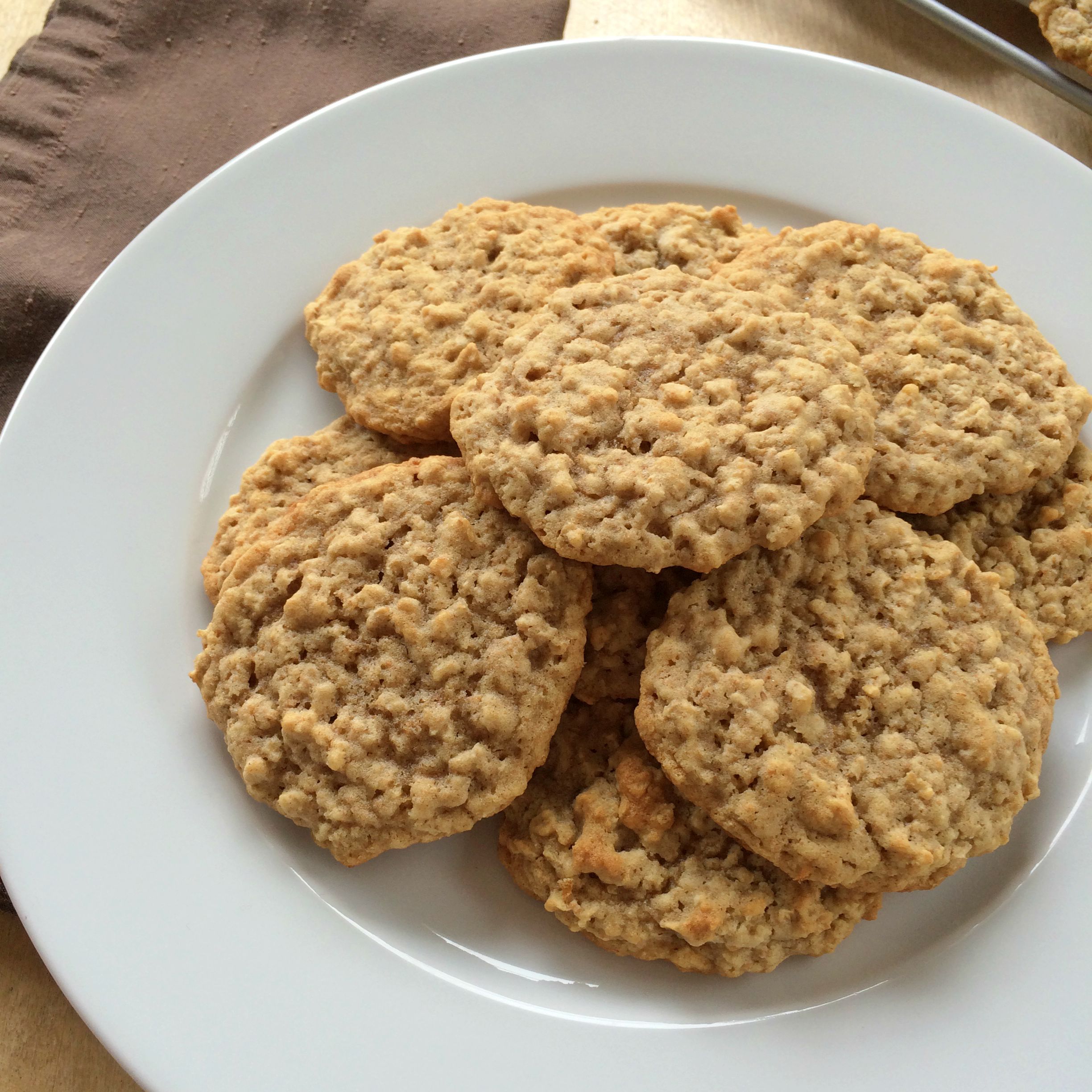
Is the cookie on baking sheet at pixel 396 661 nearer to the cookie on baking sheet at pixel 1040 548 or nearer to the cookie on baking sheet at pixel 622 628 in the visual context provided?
the cookie on baking sheet at pixel 622 628

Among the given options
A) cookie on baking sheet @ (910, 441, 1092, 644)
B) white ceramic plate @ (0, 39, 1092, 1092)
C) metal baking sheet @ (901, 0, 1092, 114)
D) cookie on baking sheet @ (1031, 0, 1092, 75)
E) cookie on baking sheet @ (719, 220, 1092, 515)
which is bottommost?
white ceramic plate @ (0, 39, 1092, 1092)

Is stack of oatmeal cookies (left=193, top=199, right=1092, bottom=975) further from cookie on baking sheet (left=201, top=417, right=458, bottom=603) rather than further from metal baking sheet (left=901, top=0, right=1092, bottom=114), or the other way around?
metal baking sheet (left=901, top=0, right=1092, bottom=114)

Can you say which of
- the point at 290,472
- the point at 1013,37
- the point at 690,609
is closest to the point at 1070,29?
the point at 1013,37

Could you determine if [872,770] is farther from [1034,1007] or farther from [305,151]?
[305,151]

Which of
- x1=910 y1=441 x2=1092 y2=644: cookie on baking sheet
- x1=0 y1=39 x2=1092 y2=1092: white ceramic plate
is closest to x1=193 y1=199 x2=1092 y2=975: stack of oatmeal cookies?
x1=910 y1=441 x2=1092 y2=644: cookie on baking sheet

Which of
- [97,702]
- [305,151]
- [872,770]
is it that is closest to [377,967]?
[97,702]

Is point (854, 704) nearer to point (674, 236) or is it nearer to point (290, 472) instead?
point (674, 236)
